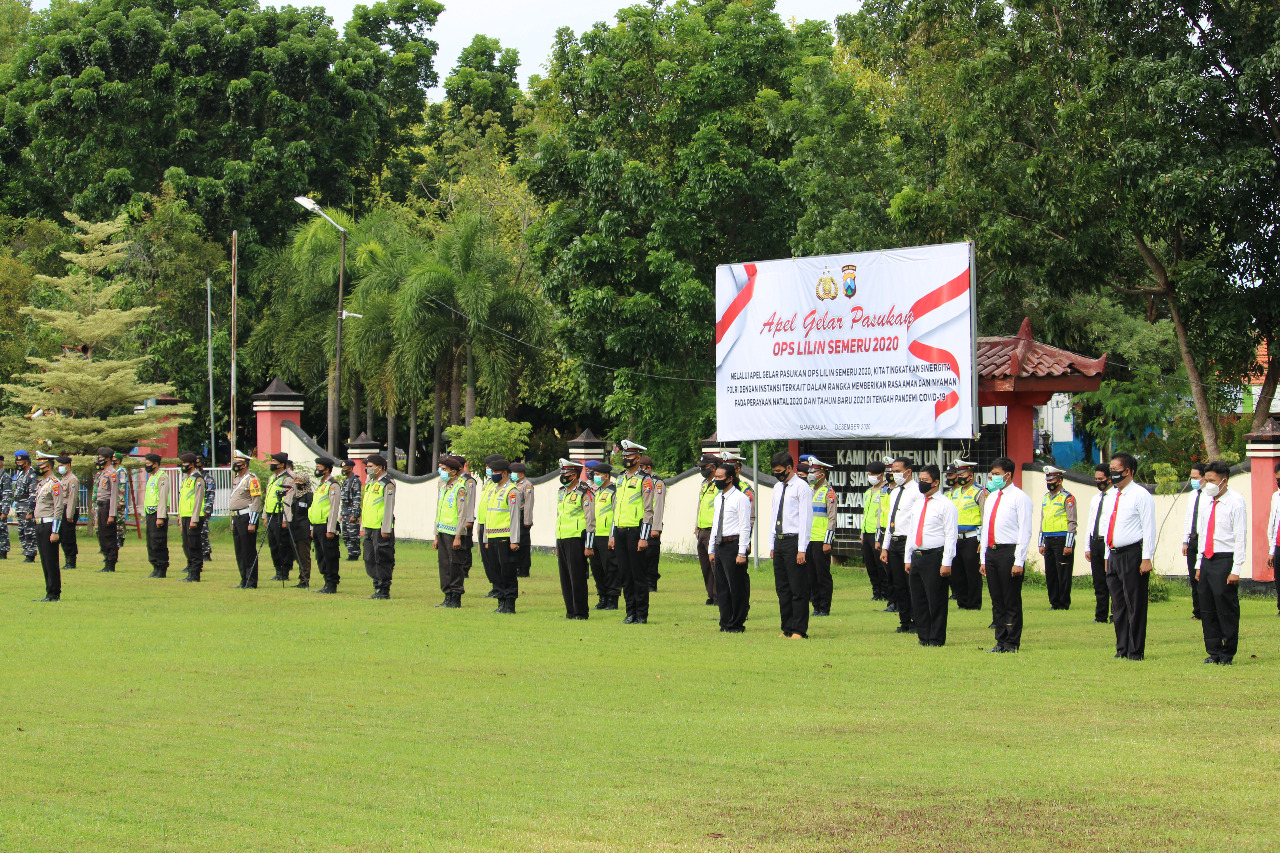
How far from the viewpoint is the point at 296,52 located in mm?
41031

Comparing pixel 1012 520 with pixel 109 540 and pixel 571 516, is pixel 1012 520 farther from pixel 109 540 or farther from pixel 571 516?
pixel 109 540

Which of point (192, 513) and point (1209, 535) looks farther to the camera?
point (192, 513)

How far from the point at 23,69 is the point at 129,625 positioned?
1315 inches

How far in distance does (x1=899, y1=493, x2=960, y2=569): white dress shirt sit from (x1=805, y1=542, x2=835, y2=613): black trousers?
3.00m

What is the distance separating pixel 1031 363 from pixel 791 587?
8.08 metres

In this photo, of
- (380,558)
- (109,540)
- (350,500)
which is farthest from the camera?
(109,540)

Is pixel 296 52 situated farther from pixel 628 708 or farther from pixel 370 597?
pixel 628 708

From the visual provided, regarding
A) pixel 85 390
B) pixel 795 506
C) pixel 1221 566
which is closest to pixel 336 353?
pixel 85 390

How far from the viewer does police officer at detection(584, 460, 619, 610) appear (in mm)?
15883

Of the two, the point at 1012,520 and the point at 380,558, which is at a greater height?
the point at 1012,520

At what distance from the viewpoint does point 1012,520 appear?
500 inches

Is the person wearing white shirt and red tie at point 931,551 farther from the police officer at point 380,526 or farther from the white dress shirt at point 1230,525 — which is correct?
the police officer at point 380,526

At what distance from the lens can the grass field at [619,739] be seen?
617 centimetres

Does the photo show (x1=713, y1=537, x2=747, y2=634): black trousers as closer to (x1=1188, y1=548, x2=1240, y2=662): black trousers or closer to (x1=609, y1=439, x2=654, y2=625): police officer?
(x1=609, y1=439, x2=654, y2=625): police officer
